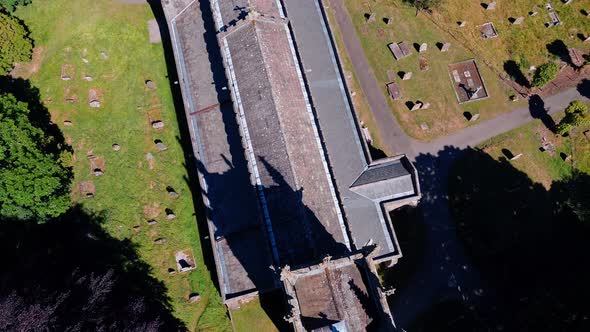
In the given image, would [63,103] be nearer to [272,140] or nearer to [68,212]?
[68,212]

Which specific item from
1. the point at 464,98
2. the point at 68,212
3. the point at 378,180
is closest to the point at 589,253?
the point at 464,98

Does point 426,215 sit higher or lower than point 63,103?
lower

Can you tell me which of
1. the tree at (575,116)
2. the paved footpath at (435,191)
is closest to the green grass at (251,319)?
the paved footpath at (435,191)

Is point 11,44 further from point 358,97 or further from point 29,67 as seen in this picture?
point 358,97

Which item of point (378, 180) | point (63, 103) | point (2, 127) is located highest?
point (63, 103)

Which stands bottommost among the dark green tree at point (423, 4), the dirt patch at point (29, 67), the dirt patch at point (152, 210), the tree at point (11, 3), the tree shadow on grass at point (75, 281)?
the tree shadow on grass at point (75, 281)

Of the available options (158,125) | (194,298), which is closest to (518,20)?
(158,125)

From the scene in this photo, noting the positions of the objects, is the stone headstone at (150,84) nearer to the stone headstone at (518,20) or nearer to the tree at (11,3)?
the tree at (11,3)

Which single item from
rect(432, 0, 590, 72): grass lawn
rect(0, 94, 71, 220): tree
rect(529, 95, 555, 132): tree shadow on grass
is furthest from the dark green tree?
rect(0, 94, 71, 220): tree
